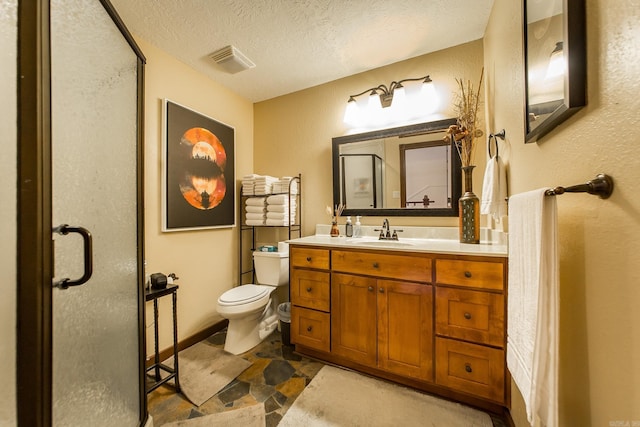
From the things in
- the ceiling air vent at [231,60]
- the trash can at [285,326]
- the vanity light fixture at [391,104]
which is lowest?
the trash can at [285,326]

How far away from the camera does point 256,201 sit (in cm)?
248

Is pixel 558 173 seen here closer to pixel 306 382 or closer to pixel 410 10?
pixel 410 10

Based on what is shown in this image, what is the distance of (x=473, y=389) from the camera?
1315 mm

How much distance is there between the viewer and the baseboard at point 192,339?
1.84 m

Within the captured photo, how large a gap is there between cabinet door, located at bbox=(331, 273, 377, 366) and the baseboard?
126cm

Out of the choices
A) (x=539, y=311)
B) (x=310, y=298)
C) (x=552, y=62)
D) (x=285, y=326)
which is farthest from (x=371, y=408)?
(x=552, y=62)

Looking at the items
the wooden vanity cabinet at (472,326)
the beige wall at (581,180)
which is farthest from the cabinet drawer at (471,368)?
the beige wall at (581,180)

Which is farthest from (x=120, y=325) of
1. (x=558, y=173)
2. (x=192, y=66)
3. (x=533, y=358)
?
(x=192, y=66)

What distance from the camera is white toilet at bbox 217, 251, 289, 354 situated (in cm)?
188

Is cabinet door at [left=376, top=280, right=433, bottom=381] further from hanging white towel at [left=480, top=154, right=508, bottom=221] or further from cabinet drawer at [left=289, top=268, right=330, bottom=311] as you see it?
hanging white towel at [left=480, top=154, right=508, bottom=221]

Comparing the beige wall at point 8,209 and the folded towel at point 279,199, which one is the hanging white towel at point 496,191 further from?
the beige wall at point 8,209

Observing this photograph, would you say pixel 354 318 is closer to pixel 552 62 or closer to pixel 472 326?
pixel 472 326

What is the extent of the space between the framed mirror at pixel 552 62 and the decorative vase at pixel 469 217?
0.74m

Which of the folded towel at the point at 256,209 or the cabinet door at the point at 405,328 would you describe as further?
the folded towel at the point at 256,209
